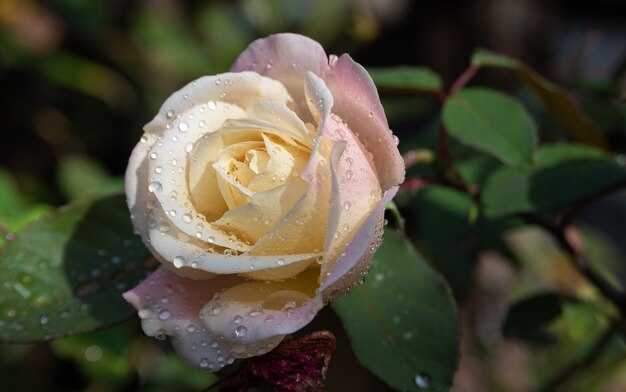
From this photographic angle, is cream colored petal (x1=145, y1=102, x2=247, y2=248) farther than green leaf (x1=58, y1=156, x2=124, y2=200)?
No

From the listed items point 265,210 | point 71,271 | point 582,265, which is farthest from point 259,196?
point 582,265

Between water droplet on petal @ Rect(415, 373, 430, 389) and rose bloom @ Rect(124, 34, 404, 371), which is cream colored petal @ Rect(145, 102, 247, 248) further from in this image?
water droplet on petal @ Rect(415, 373, 430, 389)

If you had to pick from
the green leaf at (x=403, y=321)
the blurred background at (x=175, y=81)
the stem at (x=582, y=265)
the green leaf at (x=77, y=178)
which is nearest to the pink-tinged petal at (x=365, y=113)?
the green leaf at (x=403, y=321)

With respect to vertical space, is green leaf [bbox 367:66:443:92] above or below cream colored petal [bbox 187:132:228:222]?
below

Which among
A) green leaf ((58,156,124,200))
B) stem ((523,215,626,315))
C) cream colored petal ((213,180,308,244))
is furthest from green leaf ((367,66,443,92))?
green leaf ((58,156,124,200))

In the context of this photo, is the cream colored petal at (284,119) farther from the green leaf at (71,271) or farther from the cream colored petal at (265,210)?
the green leaf at (71,271)

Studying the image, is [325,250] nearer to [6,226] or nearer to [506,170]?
[506,170]
